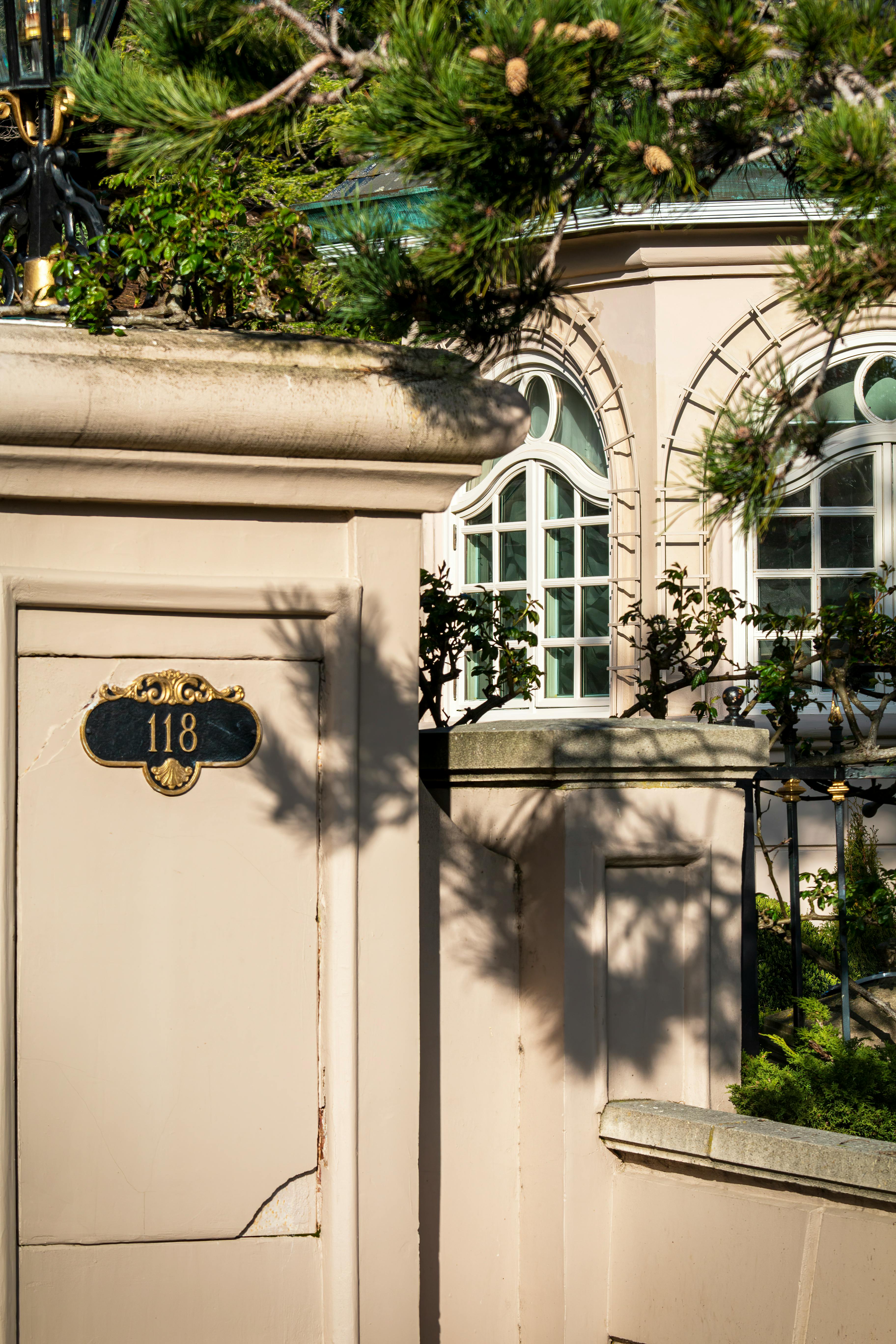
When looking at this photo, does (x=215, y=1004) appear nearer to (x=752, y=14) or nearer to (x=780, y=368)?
(x=780, y=368)

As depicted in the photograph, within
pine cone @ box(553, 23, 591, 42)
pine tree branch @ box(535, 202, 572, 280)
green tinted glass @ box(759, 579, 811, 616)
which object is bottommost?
pine tree branch @ box(535, 202, 572, 280)

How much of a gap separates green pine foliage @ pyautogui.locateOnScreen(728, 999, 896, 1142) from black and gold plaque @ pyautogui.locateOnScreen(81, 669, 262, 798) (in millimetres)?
1449

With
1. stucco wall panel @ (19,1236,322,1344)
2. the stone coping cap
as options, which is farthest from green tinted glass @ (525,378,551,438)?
stucco wall panel @ (19,1236,322,1344)

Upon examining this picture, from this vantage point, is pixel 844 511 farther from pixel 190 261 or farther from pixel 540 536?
pixel 190 261

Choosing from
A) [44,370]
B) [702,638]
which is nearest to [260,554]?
[44,370]

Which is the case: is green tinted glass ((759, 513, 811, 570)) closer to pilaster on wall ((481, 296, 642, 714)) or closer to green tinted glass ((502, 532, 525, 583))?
pilaster on wall ((481, 296, 642, 714))

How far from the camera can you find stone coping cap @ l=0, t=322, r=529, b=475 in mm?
2607

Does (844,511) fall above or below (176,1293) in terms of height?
above

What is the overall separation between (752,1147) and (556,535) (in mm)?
7623

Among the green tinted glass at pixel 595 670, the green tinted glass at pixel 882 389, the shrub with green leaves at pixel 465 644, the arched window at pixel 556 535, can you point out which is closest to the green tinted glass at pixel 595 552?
the arched window at pixel 556 535

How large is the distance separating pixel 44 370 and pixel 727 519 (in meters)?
1.23

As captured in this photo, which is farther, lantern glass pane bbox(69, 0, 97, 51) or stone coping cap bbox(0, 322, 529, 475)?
lantern glass pane bbox(69, 0, 97, 51)

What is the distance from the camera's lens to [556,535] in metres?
10.3

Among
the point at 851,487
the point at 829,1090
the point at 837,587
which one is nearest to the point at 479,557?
the point at 837,587
